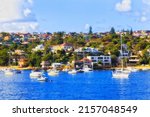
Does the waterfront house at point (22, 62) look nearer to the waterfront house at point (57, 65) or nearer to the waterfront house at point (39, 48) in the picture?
the waterfront house at point (39, 48)

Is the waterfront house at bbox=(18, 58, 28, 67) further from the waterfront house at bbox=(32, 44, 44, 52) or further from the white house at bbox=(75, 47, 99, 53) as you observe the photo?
the white house at bbox=(75, 47, 99, 53)

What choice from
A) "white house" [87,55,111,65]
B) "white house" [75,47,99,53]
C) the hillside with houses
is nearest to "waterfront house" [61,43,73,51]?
the hillside with houses

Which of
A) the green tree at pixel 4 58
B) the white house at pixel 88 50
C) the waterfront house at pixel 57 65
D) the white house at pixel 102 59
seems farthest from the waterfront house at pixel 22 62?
the white house at pixel 102 59

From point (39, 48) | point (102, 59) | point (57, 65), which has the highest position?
point (39, 48)

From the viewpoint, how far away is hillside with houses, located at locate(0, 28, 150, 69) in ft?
115

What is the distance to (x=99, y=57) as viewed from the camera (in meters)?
35.7

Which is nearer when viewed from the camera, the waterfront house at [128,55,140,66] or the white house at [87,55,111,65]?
the white house at [87,55,111,65]

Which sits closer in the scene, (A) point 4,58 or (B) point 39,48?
(A) point 4,58

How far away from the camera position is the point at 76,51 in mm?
37281

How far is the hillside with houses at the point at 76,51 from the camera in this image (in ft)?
115

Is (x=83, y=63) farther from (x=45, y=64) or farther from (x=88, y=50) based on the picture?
(x=88, y=50)

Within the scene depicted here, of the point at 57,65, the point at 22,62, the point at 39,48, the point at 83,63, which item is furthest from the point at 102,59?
the point at 39,48

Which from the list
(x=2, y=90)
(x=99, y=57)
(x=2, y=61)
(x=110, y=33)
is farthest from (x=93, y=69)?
(x=2, y=90)

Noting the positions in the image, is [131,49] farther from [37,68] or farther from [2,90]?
[2,90]
